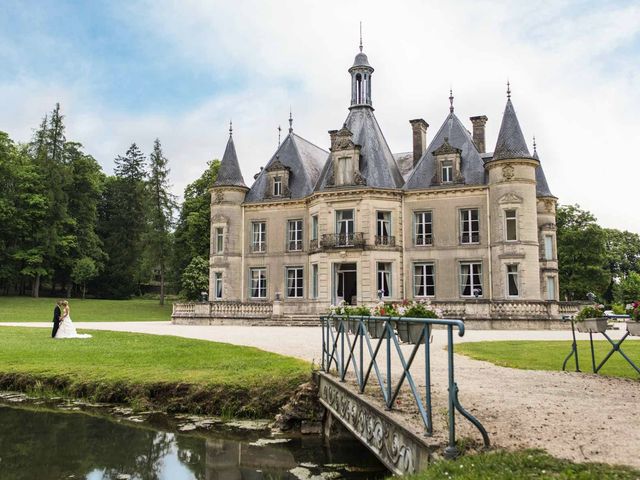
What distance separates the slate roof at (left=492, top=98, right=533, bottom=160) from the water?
23.2 meters

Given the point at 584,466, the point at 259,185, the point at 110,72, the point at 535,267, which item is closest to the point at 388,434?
the point at 584,466

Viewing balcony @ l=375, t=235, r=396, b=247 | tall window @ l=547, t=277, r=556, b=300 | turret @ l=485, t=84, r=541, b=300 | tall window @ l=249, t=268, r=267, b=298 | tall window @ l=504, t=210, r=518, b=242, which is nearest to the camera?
turret @ l=485, t=84, r=541, b=300

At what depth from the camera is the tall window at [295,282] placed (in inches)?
1303

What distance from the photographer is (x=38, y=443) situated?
8203 millimetres

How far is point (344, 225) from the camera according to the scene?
101 feet

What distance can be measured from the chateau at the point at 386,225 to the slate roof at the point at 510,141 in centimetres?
6

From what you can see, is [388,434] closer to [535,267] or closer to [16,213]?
[535,267]

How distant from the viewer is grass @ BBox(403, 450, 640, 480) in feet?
11.9

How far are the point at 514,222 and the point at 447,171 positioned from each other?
4.55 m

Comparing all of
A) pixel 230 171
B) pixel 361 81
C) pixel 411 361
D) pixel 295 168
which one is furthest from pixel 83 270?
pixel 411 361

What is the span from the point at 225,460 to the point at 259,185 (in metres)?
28.3

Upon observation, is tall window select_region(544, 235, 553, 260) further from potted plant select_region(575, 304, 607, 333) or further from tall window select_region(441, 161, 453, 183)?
potted plant select_region(575, 304, 607, 333)

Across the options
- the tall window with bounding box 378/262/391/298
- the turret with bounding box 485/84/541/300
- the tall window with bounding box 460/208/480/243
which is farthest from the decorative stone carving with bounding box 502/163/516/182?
the tall window with bounding box 378/262/391/298

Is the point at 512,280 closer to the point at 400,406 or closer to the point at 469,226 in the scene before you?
the point at 469,226
